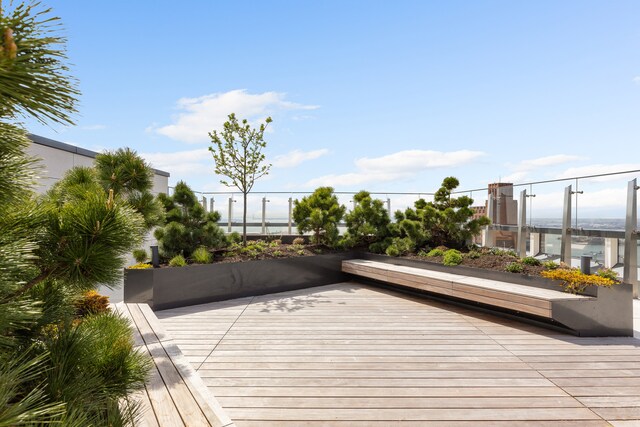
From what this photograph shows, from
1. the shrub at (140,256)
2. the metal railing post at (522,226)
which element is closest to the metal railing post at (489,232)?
the metal railing post at (522,226)

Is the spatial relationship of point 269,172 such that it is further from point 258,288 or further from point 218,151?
point 258,288

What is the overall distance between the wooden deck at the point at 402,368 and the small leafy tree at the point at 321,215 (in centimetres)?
238

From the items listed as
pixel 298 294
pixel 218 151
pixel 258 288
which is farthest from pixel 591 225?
pixel 218 151

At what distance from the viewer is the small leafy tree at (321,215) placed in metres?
6.89

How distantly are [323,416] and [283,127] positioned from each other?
18.1ft

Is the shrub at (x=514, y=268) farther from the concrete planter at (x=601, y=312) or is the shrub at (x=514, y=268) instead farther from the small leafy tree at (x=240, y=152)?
the small leafy tree at (x=240, y=152)

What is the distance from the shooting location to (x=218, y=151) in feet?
21.8

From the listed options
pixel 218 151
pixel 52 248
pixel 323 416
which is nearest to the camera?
pixel 52 248

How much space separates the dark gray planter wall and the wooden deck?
0.33m

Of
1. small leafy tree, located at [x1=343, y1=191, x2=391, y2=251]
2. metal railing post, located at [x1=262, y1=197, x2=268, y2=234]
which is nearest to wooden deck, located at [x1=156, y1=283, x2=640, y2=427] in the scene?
small leafy tree, located at [x1=343, y1=191, x2=391, y2=251]

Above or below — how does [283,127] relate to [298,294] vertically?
above

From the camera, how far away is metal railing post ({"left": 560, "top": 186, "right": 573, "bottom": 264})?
609 centimetres

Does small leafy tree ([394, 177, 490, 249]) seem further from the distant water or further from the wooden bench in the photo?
the wooden bench

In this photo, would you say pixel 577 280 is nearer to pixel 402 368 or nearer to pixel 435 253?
pixel 435 253
